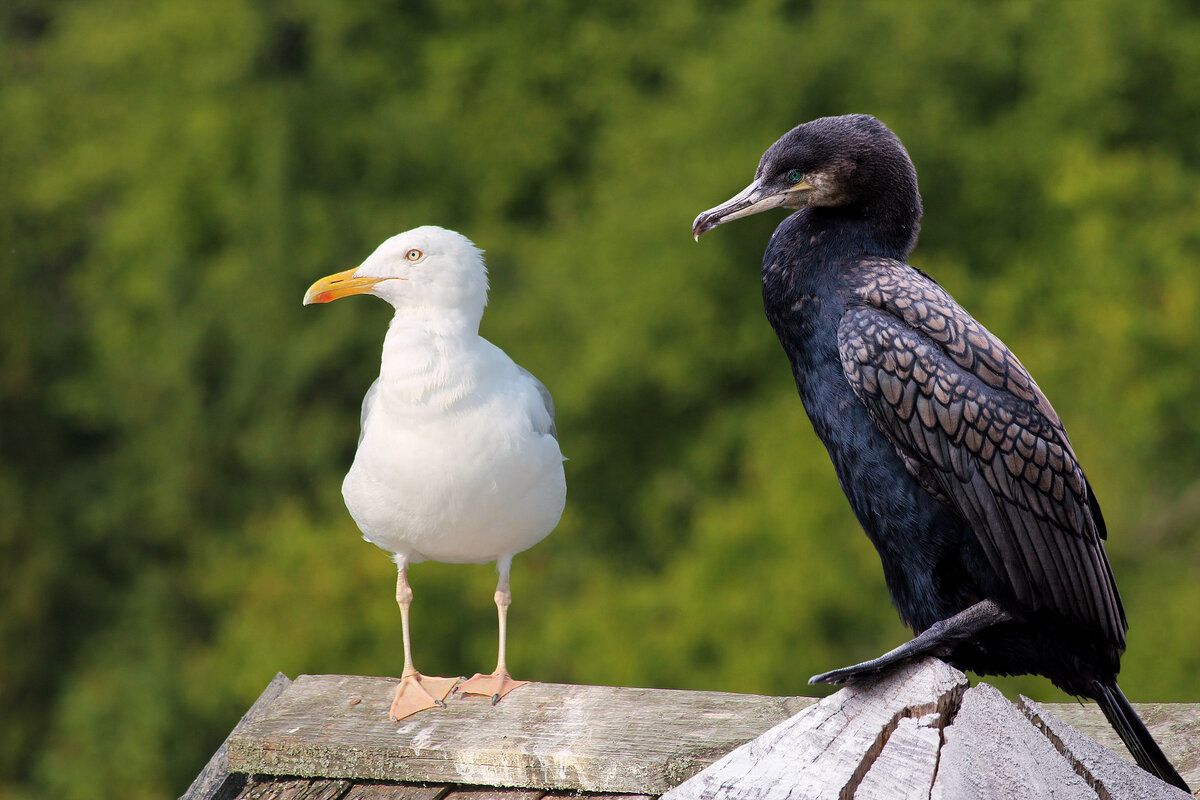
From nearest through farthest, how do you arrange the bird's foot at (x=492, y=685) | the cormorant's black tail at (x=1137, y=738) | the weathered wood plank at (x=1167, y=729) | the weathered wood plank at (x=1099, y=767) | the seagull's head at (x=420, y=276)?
the weathered wood plank at (x=1099, y=767), the cormorant's black tail at (x=1137, y=738), the weathered wood plank at (x=1167, y=729), the bird's foot at (x=492, y=685), the seagull's head at (x=420, y=276)

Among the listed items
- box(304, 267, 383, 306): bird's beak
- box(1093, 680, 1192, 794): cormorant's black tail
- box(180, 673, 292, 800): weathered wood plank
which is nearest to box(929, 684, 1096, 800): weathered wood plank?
box(1093, 680, 1192, 794): cormorant's black tail

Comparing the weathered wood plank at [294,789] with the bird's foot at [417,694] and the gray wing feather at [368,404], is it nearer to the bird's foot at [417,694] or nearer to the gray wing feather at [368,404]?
the bird's foot at [417,694]

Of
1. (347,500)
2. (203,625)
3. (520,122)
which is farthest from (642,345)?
(347,500)

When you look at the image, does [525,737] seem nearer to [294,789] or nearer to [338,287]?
[294,789]

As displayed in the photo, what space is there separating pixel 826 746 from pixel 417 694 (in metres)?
1.49

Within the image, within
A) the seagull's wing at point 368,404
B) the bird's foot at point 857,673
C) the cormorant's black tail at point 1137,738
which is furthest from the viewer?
the seagull's wing at point 368,404

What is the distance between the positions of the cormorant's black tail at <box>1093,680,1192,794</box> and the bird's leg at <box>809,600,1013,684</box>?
27 cm

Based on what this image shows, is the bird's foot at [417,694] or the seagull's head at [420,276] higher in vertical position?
the seagull's head at [420,276]

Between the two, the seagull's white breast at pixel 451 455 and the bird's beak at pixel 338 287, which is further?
the bird's beak at pixel 338 287

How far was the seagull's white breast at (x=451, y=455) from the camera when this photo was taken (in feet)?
11.6

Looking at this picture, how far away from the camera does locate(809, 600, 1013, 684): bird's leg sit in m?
2.42

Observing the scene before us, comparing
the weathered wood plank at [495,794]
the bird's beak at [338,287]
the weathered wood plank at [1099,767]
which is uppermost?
the bird's beak at [338,287]

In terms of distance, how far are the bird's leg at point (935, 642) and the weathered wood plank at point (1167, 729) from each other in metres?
0.33

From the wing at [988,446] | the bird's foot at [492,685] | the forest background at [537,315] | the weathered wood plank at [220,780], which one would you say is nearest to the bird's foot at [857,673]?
the wing at [988,446]
